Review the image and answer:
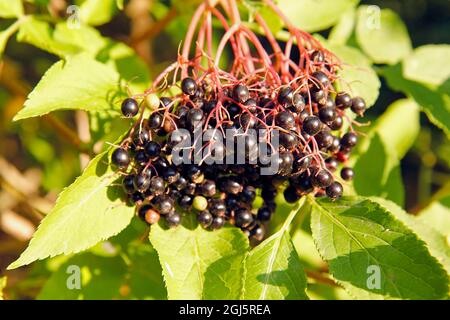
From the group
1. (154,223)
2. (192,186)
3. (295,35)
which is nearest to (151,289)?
(154,223)

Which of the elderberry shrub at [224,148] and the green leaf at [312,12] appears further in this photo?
the green leaf at [312,12]

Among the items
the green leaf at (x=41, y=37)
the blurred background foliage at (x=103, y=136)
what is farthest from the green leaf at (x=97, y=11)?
the green leaf at (x=41, y=37)

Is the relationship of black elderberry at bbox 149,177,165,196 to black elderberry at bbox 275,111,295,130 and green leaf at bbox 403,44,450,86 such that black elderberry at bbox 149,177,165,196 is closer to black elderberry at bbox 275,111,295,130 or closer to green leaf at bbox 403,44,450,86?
black elderberry at bbox 275,111,295,130

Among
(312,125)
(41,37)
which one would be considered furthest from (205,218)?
(41,37)

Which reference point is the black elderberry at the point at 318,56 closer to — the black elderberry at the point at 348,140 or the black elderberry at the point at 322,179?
the black elderberry at the point at 348,140

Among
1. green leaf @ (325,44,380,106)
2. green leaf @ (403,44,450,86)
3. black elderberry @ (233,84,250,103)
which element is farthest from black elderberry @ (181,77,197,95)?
green leaf @ (403,44,450,86)

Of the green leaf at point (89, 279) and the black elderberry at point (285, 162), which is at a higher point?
the black elderberry at point (285, 162)

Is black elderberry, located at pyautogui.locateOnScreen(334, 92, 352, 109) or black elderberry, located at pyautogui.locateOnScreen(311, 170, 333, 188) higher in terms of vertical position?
black elderberry, located at pyautogui.locateOnScreen(334, 92, 352, 109)
